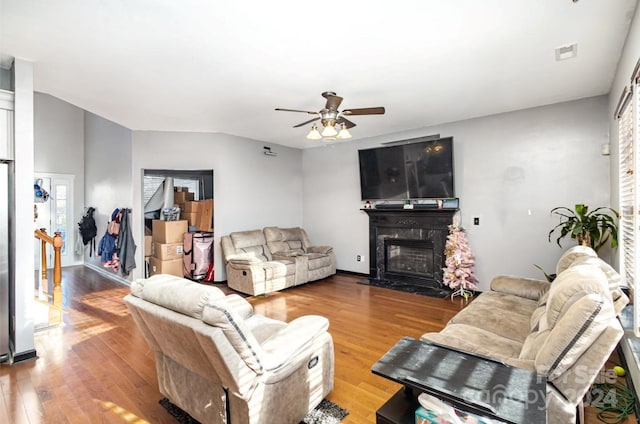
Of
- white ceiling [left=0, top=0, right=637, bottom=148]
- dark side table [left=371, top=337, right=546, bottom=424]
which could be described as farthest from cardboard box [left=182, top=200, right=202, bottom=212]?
dark side table [left=371, top=337, right=546, bottom=424]

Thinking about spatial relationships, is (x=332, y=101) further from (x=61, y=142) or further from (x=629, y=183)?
(x=61, y=142)

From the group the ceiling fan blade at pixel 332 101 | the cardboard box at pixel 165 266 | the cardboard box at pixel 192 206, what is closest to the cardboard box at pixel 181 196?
the cardboard box at pixel 192 206

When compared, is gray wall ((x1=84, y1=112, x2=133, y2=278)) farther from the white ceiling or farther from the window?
the window

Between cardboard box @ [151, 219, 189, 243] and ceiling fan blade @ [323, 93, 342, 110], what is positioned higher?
ceiling fan blade @ [323, 93, 342, 110]

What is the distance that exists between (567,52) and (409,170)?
2783 mm

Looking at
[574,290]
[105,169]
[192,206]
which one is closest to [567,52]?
[574,290]

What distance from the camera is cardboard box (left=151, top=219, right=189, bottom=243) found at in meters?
5.70

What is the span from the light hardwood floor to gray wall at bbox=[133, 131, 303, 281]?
1.67m

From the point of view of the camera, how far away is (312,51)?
2676 millimetres

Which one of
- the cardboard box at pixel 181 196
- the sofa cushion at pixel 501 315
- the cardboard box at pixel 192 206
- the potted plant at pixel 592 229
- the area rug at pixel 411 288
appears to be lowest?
the area rug at pixel 411 288

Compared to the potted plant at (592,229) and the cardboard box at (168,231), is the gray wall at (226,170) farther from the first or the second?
the potted plant at (592,229)

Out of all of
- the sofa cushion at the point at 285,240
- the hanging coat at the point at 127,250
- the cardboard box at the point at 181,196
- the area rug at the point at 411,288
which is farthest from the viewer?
the cardboard box at the point at 181,196

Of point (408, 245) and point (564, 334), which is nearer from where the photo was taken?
point (564, 334)

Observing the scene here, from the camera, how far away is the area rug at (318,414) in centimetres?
198
